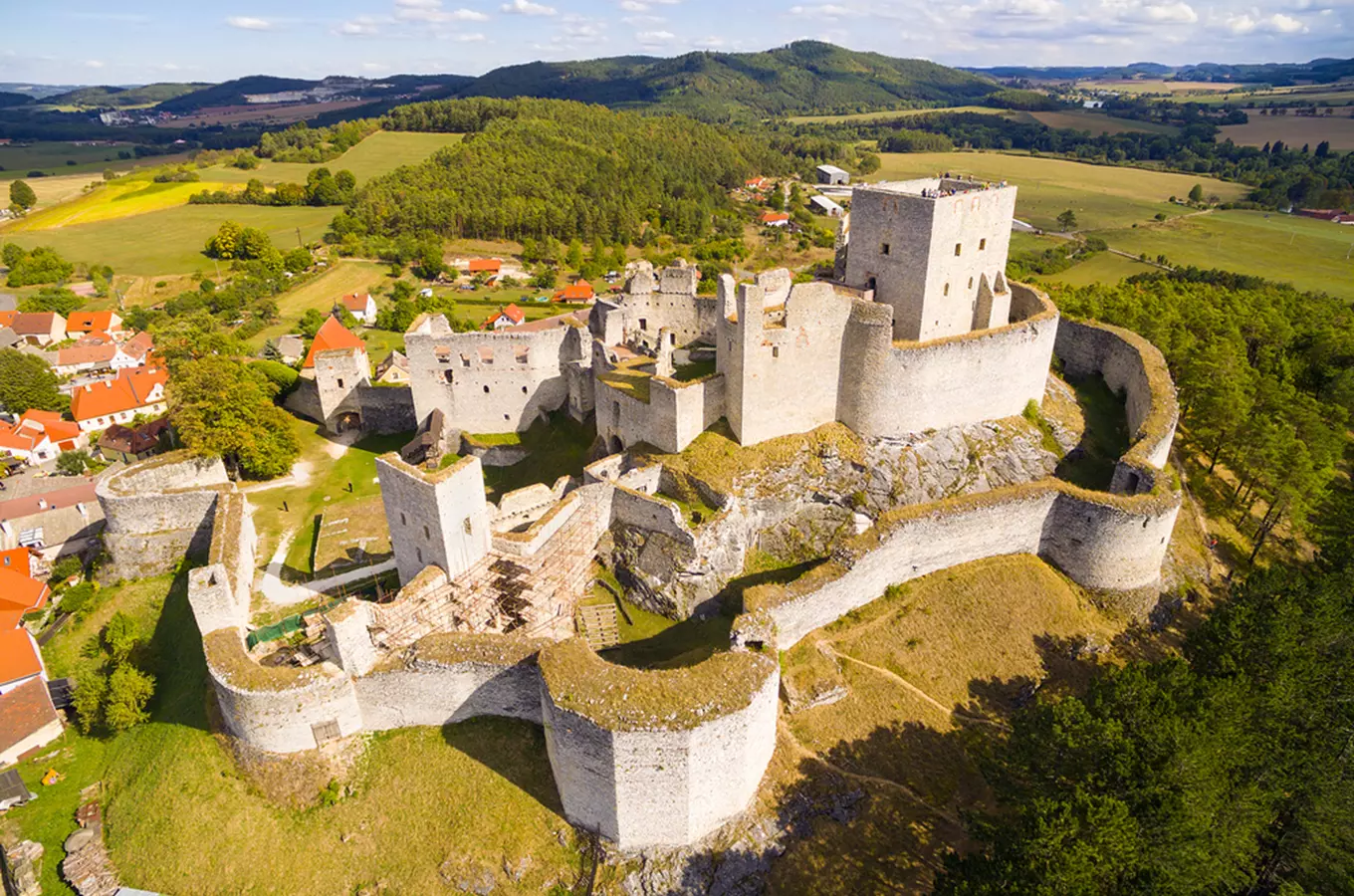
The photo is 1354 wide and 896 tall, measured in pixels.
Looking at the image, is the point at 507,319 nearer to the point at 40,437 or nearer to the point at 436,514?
the point at 40,437

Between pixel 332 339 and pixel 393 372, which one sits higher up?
pixel 332 339

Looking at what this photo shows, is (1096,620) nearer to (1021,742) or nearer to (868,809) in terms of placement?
(1021,742)

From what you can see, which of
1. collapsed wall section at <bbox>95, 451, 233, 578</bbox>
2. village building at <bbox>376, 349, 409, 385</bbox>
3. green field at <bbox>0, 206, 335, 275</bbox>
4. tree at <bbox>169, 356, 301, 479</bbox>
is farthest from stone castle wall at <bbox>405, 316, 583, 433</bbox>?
green field at <bbox>0, 206, 335, 275</bbox>

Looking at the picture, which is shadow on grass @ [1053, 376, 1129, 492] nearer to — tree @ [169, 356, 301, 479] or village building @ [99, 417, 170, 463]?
tree @ [169, 356, 301, 479]

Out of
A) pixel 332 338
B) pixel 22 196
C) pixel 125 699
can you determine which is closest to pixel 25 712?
pixel 125 699

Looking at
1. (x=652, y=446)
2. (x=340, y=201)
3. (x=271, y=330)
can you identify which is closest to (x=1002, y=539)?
(x=652, y=446)

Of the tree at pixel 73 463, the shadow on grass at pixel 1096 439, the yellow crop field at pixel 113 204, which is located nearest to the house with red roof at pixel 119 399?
the tree at pixel 73 463
